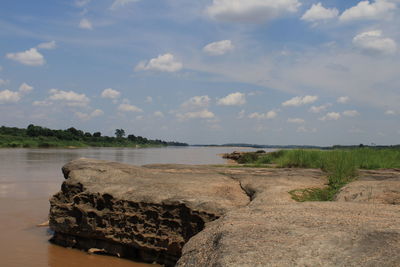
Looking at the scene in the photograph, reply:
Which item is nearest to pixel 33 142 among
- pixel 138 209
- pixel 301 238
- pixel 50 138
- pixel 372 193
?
pixel 50 138

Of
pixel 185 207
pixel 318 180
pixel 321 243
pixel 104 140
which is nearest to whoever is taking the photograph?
pixel 321 243

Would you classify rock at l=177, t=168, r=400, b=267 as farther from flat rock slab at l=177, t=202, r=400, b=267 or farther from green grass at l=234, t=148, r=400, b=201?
green grass at l=234, t=148, r=400, b=201

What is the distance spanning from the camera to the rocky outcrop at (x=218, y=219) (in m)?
2.69

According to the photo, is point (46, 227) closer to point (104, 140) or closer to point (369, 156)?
point (369, 156)

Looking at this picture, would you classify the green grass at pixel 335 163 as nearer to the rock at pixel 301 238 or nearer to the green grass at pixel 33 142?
the rock at pixel 301 238

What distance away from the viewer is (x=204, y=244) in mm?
3193

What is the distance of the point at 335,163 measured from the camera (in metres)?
8.46

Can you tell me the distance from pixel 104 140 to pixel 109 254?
7958 cm

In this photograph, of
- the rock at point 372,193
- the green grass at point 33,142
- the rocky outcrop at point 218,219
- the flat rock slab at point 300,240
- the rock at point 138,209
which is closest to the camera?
the flat rock slab at point 300,240

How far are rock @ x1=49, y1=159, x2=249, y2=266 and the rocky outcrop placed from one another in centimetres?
2

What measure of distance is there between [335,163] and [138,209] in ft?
14.9

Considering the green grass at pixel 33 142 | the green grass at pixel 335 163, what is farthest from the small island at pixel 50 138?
the green grass at pixel 335 163

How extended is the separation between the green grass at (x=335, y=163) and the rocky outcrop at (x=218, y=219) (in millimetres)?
305

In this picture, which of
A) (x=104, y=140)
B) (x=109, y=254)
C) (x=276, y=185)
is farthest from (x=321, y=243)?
(x=104, y=140)
